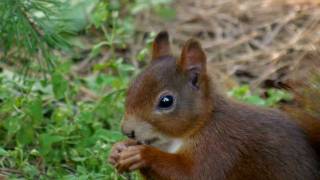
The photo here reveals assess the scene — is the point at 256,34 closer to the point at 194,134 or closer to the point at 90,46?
the point at 90,46

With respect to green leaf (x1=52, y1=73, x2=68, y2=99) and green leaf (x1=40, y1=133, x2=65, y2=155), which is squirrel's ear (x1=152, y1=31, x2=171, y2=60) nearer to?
green leaf (x1=40, y1=133, x2=65, y2=155)

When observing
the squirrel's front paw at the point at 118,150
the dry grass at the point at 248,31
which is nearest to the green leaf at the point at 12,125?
the squirrel's front paw at the point at 118,150

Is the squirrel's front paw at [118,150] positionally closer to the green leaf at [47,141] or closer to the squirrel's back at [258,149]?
the squirrel's back at [258,149]

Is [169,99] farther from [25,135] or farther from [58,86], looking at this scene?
[58,86]

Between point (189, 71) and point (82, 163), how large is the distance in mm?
803

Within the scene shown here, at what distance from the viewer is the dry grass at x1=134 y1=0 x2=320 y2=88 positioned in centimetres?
620

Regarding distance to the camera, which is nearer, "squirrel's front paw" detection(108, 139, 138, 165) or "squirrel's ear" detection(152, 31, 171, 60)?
"squirrel's front paw" detection(108, 139, 138, 165)

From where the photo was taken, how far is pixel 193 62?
3965 mm

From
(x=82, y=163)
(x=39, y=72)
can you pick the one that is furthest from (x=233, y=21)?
(x=82, y=163)

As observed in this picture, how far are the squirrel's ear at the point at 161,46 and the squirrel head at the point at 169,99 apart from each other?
0.08 m

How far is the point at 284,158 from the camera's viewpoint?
3.89 metres

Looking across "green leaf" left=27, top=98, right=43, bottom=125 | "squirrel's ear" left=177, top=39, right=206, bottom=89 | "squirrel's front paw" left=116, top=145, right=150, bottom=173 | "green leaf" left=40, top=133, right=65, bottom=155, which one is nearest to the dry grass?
"green leaf" left=27, top=98, right=43, bottom=125

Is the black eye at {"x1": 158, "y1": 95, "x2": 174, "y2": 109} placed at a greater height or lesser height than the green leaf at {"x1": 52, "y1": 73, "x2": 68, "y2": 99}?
lesser

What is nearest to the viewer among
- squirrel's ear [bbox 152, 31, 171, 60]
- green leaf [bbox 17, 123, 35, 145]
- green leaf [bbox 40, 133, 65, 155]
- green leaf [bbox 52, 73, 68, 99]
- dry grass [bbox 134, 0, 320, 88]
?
squirrel's ear [bbox 152, 31, 171, 60]
